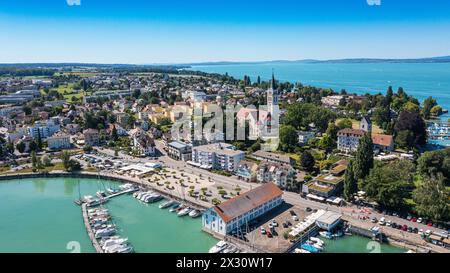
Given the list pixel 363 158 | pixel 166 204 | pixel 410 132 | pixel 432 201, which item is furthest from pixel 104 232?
pixel 410 132

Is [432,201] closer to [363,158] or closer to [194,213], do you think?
[363,158]

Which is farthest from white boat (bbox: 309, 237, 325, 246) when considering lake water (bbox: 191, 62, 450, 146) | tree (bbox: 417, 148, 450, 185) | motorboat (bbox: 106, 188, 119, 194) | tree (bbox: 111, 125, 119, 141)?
tree (bbox: 111, 125, 119, 141)

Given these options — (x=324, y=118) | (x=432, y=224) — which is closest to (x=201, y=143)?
(x=324, y=118)

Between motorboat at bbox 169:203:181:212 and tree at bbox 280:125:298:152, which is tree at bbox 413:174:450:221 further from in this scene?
tree at bbox 280:125:298:152

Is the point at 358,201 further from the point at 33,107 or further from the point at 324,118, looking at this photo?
the point at 33,107
